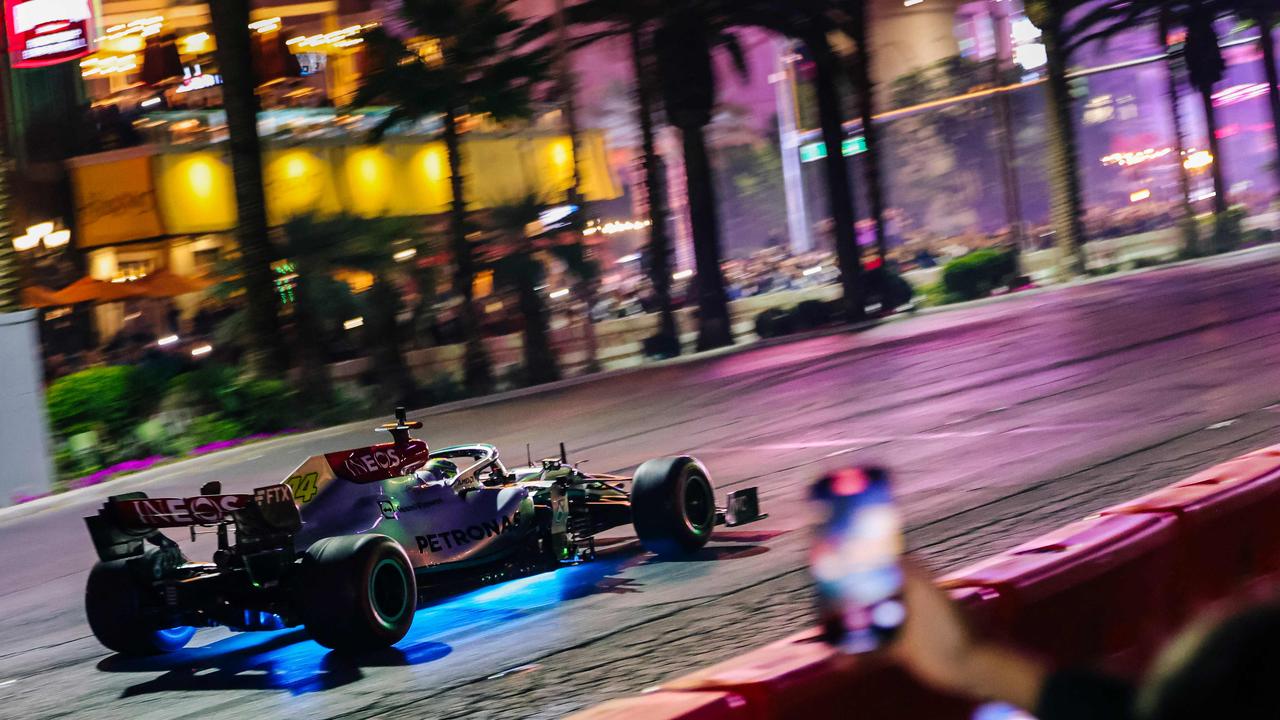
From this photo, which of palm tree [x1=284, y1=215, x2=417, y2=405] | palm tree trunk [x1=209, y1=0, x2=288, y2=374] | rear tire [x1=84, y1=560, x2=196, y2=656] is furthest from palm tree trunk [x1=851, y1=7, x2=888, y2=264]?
rear tire [x1=84, y1=560, x2=196, y2=656]

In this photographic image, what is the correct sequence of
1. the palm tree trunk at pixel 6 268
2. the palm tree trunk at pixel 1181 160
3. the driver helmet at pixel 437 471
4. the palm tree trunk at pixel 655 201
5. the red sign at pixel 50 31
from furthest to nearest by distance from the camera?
the palm tree trunk at pixel 1181 160 → the palm tree trunk at pixel 655 201 → the red sign at pixel 50 31 → the palm tree trunk at pixel 6 268 → the driver helmet at pixel 437 471

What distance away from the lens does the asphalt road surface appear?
23.8 ft

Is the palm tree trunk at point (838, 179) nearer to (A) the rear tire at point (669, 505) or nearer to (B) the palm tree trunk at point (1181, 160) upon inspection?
(B) the palm tree trunk at point (1181, 160)

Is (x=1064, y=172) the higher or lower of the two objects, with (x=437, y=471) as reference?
higher

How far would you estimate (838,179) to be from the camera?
32531 millimetres

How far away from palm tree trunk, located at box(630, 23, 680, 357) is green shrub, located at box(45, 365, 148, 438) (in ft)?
39.1

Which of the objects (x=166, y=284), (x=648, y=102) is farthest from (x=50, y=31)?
(x=648, y=102)

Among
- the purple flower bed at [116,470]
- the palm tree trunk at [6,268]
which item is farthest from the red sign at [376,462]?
the palm tree trunk at [6,268]

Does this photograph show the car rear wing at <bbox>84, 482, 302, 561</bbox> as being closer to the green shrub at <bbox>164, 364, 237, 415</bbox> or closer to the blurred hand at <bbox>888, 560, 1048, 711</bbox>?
the blurred hand at <bbox>888, 560, 1048, 711</bbox>

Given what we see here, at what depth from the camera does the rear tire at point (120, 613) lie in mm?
7879

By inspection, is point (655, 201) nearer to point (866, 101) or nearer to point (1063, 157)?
point (866, 101)

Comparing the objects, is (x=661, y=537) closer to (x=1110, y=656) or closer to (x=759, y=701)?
(x=1110, y=656)

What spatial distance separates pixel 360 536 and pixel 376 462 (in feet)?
2.98

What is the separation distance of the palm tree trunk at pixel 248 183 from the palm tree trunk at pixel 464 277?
478 cm
